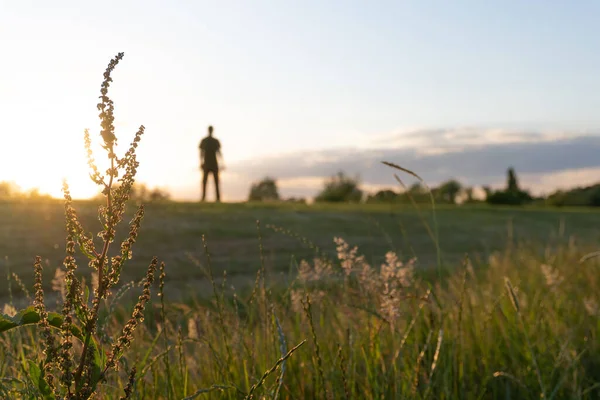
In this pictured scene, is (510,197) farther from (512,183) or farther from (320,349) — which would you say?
(320,349)

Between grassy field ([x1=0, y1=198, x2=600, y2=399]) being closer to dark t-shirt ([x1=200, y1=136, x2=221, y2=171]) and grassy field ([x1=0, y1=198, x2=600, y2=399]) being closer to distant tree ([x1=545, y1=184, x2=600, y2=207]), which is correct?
dark t-shirt ([x1=200, y1=136, x2=221, y2=171])

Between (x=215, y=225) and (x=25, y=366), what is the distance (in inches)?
327

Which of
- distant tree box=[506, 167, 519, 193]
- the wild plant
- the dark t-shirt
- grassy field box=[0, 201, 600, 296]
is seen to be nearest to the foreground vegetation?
the wild plant

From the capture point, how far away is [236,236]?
9922 mm

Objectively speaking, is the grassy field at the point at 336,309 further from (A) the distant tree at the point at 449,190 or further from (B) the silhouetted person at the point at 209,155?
(A) the distant tree at the point at 449,190

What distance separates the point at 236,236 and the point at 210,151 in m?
9.15

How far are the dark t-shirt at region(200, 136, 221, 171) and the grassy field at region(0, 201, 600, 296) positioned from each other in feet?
17.0

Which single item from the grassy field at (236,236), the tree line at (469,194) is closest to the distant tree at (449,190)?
the tree line at (469,194)

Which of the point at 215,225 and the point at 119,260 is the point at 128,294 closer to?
the point at 215,225

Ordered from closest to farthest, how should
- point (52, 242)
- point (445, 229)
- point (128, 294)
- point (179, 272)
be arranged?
1. point (128, 294)
2. point (179, 272)
3. point (52, 242)
4. point (445, 229)

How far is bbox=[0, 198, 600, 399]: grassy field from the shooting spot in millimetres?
2581

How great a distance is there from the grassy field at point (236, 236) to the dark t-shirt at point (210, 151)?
519 cm

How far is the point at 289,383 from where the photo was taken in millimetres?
2990

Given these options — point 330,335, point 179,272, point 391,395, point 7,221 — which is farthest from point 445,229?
point 391,395
